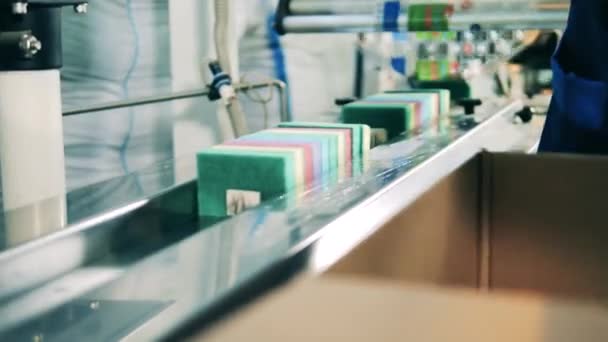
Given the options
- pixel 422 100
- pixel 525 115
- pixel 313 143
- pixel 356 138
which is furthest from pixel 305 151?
pixel 525 115

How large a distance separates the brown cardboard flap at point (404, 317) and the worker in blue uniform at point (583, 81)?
0.68 meters

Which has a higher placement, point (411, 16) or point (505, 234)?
point (411, 16)

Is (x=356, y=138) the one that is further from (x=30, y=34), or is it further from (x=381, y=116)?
(x=30, y=34)

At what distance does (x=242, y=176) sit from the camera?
814 mm

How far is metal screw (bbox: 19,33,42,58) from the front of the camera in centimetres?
Answer: 87

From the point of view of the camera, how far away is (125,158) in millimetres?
1503

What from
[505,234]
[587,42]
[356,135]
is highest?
[587,42]

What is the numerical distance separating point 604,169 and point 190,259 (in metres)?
0.47

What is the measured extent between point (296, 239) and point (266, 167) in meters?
0.24

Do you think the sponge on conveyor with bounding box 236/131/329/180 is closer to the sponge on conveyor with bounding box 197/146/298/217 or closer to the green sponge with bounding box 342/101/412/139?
the sponge on conveyor with bounding box 197/146/298/217

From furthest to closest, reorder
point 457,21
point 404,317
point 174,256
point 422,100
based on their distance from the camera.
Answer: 1. point 457,21
2. point 422,100
3. point 174,256
4. point 404,317

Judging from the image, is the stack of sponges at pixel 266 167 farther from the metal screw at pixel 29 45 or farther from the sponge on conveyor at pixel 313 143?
the metal screw at pixel 29 45

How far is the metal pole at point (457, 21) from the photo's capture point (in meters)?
1.67

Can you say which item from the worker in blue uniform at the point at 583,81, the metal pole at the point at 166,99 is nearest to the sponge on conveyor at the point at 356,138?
the worker in blue uniform at the point at 583,81
